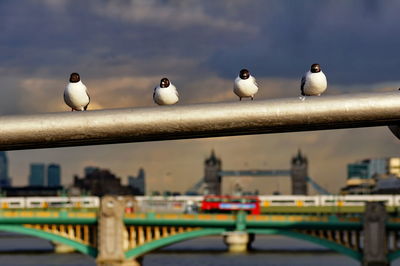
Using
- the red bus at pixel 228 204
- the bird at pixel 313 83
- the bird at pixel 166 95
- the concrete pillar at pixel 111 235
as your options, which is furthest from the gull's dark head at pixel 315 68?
the red bus at pixel 228 204

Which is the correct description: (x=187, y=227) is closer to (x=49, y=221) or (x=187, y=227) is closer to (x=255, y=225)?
(x=255, y=225)

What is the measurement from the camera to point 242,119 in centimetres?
658

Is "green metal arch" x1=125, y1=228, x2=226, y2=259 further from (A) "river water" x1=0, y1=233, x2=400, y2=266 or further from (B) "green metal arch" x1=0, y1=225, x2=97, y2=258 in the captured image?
(A) "river water" x1=0, y1=233, x2=400, y2=266

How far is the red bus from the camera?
13700 cm

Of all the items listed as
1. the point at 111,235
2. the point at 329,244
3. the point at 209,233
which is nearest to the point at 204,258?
the point at 209,233

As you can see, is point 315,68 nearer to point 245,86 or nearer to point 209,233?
point 245,86

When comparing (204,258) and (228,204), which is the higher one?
(228,204)

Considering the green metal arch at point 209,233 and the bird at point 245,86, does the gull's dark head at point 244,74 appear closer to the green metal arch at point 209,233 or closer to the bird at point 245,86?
the bird at point 245,86

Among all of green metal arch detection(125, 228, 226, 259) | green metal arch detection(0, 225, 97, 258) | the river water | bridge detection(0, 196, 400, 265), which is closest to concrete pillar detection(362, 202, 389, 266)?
bridge detection(0, 196, 400, 265)

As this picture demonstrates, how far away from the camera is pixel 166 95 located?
7.39 m

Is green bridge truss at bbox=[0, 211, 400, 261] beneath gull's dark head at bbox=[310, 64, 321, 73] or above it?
beneath

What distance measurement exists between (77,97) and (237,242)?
11995 centimetres

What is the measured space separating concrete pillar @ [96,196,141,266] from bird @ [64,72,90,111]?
3001 inches

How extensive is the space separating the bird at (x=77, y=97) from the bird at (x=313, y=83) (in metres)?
1.78
